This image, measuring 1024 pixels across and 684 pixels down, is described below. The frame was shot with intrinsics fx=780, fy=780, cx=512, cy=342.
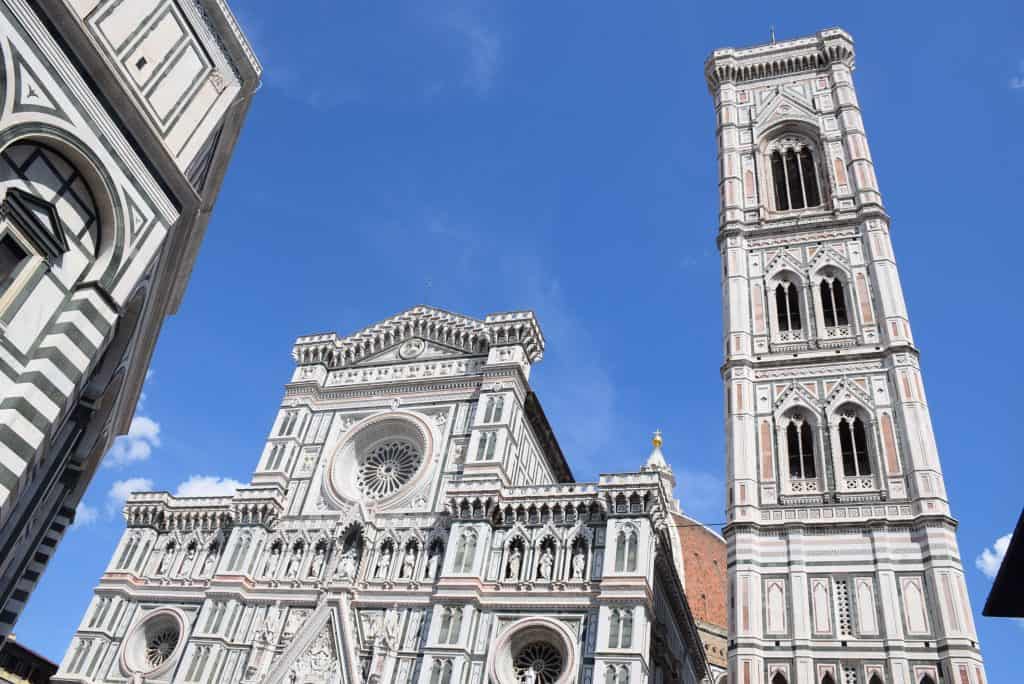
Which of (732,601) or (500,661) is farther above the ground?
(732,601)

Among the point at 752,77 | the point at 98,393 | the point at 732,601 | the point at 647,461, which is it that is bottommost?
the point at 98,393

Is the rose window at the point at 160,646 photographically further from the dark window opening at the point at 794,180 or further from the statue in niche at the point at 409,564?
the dark window opening at the point at 794,180

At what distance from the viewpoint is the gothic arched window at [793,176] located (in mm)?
33344

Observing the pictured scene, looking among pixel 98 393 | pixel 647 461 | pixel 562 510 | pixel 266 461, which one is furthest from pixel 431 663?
pixel 647 461

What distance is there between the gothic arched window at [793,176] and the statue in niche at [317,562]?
907 inches

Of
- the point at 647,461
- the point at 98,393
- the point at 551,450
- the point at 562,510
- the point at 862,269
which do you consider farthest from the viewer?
the point at 647,461

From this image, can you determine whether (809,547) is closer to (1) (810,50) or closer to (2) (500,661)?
(2) (500,661)

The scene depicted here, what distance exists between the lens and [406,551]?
26953mm

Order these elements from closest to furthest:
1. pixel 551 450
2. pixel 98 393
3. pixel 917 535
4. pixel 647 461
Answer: pixel 98 393, pixel 917 535, pixel 551 450, pixel 647 461

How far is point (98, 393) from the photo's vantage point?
1302 centimetres

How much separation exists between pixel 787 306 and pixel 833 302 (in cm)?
161

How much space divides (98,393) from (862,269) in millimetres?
25999

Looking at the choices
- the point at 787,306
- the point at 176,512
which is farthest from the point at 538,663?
the point at 176,512

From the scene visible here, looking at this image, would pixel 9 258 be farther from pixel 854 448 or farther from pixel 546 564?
pixel 854 448
